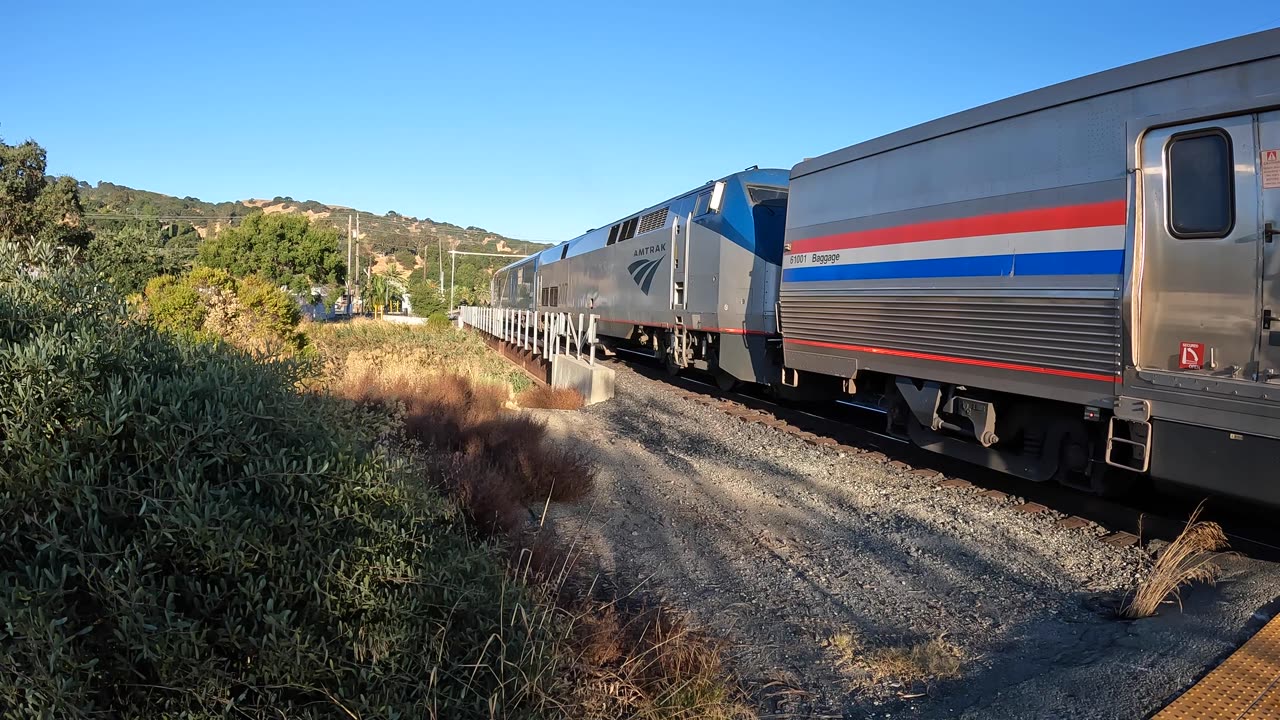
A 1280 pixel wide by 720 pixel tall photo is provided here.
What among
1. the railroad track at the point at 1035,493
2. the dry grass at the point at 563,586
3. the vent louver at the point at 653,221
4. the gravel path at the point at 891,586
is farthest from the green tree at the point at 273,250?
the gravel path at the point at 891,586

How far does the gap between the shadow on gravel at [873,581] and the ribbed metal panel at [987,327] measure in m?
1.38

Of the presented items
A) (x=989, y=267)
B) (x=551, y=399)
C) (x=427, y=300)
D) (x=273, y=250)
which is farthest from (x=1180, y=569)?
(x=427, y=300)

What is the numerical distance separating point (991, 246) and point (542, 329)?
16.4 metres

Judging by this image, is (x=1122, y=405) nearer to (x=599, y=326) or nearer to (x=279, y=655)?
(x=279, y=655)

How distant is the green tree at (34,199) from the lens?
89.3 feet

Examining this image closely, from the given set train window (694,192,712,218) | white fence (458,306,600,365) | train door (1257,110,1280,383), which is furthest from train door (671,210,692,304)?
train door (1257,110,1280,383)

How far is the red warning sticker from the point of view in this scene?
544 cm

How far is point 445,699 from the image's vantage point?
3.00 meters

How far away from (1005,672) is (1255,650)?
4.01 feet

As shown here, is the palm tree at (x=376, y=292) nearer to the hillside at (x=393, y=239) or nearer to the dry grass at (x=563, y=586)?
the hillside at (x=393, y=239)

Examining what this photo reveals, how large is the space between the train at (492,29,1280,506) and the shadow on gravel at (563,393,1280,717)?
35.2 inches

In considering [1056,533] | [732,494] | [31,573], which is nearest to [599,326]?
[732,494]

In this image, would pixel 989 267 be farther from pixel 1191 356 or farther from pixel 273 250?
pixel 273 250

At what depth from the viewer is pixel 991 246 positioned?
6.97m
